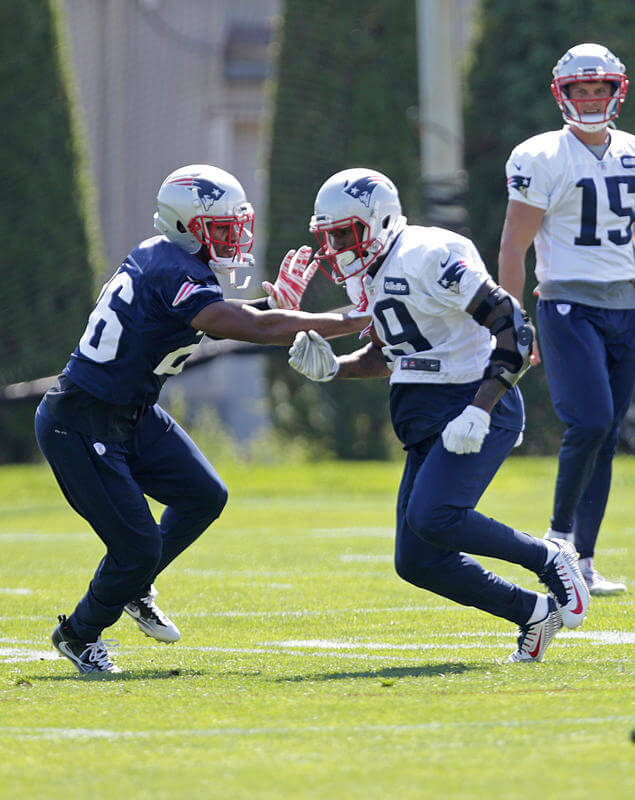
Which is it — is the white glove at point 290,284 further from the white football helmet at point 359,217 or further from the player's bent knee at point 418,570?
the player's bent knee at point 418,570

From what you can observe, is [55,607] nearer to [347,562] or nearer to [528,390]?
[347,562]

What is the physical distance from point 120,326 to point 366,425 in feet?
34.0

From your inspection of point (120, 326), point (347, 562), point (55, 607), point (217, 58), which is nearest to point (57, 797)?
point (120, 326)

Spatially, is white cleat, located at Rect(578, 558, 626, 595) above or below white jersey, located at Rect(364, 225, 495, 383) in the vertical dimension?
below

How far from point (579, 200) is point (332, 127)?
32.5 ft

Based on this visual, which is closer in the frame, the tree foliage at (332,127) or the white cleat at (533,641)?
the white cleat at (533,641)

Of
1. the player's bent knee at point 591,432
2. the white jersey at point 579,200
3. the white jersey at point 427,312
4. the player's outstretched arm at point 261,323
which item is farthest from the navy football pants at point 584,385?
the player's outstretched arm at point 261,323

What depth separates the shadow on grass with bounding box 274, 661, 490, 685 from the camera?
4.19 meters

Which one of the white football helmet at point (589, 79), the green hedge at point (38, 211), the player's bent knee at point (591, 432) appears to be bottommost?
the green hedge at point (38, 211)

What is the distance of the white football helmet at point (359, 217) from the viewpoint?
4.66 meters

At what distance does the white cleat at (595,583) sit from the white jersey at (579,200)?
1095 millimetres

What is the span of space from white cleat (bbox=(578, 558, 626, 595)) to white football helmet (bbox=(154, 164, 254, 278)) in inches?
75.3

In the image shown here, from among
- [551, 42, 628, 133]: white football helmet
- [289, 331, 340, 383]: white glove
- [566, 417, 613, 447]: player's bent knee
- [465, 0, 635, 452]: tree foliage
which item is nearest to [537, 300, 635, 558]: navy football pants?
[566, 417, 613, 447]: player's bent knee

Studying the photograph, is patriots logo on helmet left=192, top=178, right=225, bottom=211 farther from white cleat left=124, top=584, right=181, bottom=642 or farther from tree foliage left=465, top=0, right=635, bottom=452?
tree foliage left=465, top=0, right=635, bottom=452
